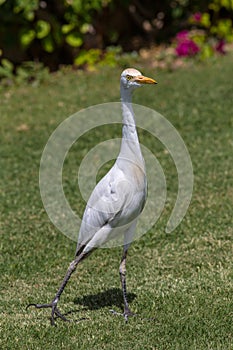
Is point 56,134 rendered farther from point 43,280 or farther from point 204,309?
point 204,309

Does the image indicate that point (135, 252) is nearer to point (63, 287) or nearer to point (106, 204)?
point (63, 287)

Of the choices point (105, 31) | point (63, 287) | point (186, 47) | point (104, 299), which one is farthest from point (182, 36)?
point (63, 287)

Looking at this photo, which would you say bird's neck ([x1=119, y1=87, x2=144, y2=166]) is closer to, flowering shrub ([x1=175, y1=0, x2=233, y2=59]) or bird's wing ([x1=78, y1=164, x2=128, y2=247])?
bird's wing ([x1=78, y1=164, x2=128, y2=247])

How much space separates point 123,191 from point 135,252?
1.62 metres

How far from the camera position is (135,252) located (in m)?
5.69

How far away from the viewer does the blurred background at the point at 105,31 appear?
10.5 meters

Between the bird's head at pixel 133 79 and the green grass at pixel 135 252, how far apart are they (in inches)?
56.1

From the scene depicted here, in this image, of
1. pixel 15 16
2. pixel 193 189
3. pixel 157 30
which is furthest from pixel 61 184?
pixel 157 30

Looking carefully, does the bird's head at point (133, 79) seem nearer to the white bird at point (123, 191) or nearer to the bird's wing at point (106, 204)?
the white bird at point (123, 191)

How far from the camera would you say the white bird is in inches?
164

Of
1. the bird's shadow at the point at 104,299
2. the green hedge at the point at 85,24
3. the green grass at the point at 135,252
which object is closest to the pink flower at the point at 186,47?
the green hedge at the point at 85,24

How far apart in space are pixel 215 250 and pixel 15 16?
5.99 m

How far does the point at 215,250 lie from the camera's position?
557cm

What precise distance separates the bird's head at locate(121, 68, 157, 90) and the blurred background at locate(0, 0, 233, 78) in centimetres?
624
